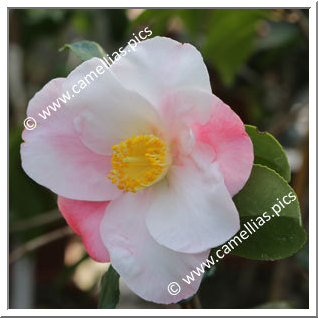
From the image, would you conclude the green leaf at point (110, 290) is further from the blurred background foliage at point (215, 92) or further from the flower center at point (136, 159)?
the blurred background foliage at point (215, 92)

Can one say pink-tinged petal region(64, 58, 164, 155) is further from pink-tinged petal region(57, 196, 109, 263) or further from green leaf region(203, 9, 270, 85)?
green leaf region(203, 9, 270, 85)

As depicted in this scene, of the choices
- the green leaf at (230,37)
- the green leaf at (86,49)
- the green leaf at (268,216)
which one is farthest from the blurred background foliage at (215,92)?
the green leaf at (268,216)

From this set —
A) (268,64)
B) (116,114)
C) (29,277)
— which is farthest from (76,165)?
(268,64)

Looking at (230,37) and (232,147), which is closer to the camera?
(232,147)

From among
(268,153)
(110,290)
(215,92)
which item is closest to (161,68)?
(268,153)

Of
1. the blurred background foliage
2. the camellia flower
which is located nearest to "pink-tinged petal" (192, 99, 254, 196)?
the camellia flower

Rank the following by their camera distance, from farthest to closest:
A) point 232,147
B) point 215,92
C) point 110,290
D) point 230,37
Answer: point 215,92 → point 230,37 → point 110,290 → point 232,147

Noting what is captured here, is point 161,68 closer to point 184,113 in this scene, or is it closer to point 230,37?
point 184,113

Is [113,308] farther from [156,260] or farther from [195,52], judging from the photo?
[195,52]
